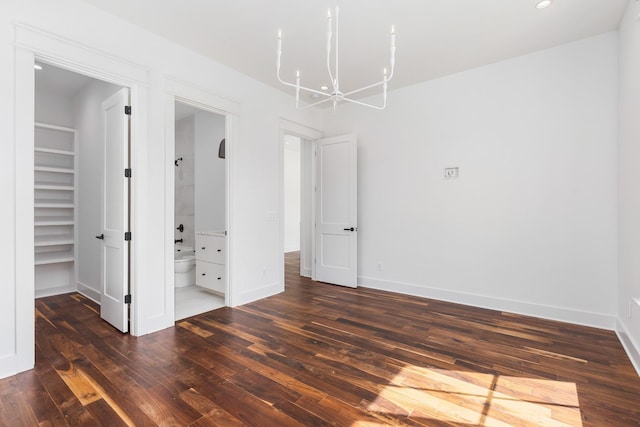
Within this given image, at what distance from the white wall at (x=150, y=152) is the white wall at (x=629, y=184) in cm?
371

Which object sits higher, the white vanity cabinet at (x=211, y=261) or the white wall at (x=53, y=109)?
the white wall at (x=53, y=109)

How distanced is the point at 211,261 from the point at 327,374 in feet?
8.75

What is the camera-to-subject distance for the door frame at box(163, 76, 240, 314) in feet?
10.4

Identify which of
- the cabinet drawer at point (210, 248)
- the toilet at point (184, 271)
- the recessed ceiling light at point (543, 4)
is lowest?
the toilet at point (184, 271)

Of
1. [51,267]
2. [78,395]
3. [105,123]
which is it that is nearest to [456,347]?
[78,395]

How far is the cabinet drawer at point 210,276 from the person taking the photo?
13.7 feet

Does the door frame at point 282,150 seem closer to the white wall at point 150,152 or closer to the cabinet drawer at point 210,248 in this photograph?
the white wall at point 150,152

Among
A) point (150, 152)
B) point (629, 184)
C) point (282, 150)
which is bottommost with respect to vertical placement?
point (629, 184)

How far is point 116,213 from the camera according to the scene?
3.07 meters

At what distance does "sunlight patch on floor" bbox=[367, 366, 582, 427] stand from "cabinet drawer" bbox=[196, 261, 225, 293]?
9.04 ft

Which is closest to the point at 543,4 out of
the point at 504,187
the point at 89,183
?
the point at 504,187

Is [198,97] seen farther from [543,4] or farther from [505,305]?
[505,305]

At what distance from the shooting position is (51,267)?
4.45 meters

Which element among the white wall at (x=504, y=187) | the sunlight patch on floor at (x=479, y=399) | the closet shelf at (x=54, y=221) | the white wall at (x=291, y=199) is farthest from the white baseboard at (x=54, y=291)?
the white wall at (x=291, y=199)
